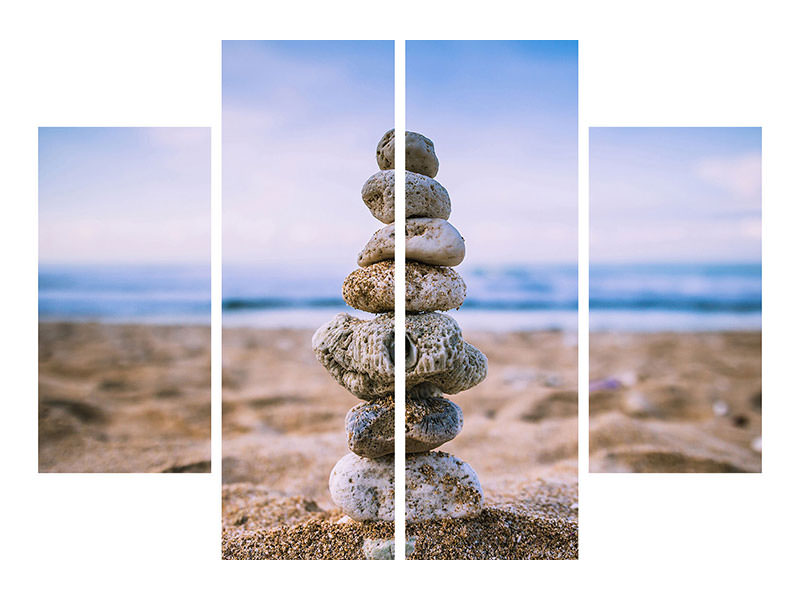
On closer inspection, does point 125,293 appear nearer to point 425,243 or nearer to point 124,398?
point 124,398

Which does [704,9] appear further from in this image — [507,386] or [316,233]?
[507,386]

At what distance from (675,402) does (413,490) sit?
6.98 metres

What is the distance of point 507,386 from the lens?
9484mm

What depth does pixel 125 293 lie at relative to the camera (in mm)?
11914

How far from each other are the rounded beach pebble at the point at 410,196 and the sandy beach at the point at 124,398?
3333mm

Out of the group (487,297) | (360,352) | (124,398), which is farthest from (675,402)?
(124,398)

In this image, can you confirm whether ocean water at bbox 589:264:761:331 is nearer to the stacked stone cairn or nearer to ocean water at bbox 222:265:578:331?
ocean water at bbox 222:265:578:331

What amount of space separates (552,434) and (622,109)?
3757mm

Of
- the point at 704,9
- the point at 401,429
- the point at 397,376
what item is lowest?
the point at 401,429

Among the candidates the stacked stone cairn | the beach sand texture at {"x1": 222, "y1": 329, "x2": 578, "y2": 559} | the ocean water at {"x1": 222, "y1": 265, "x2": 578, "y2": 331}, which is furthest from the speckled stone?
the ocean water at {"x1": 222, "y1": 265, "x2": 578, "y2": 331}

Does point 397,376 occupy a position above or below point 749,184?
below

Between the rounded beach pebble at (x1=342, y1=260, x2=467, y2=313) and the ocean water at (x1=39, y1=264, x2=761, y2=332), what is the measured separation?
679 cm

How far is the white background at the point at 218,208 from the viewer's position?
3232 millimetres
